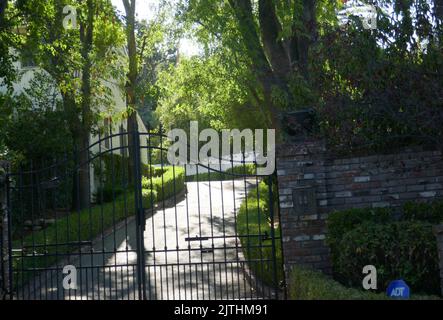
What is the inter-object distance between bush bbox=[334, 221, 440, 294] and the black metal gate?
1355 mm

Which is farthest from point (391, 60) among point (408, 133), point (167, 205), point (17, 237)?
point (167, 205)

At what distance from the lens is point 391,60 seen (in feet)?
25.6

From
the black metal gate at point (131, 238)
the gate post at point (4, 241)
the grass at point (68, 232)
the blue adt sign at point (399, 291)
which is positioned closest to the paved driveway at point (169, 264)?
the black metal gate at point (131, 238)

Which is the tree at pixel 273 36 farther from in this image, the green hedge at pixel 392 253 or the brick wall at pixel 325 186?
the green hedge at pixel 392 253

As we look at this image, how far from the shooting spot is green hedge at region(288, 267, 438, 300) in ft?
20.9

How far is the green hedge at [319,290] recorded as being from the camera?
6.37 m

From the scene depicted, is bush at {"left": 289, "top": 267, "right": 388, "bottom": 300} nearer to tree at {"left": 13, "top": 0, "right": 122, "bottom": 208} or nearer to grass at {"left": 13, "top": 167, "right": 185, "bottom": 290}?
grass at {"left": 13, "top": 167, "right": 185, "bottom": 290}

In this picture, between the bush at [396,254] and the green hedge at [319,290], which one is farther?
the bush at [396,254]

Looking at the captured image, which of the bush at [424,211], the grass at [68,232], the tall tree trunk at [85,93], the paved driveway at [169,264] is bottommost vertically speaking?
the paved driveway at [169,264]

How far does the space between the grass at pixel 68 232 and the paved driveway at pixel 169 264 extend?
31cm

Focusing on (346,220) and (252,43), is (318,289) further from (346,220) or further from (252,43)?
(252,43)

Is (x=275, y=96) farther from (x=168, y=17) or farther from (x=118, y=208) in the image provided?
(x=168, y=17)

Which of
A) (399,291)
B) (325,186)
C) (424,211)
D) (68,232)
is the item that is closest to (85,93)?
(68,232)
